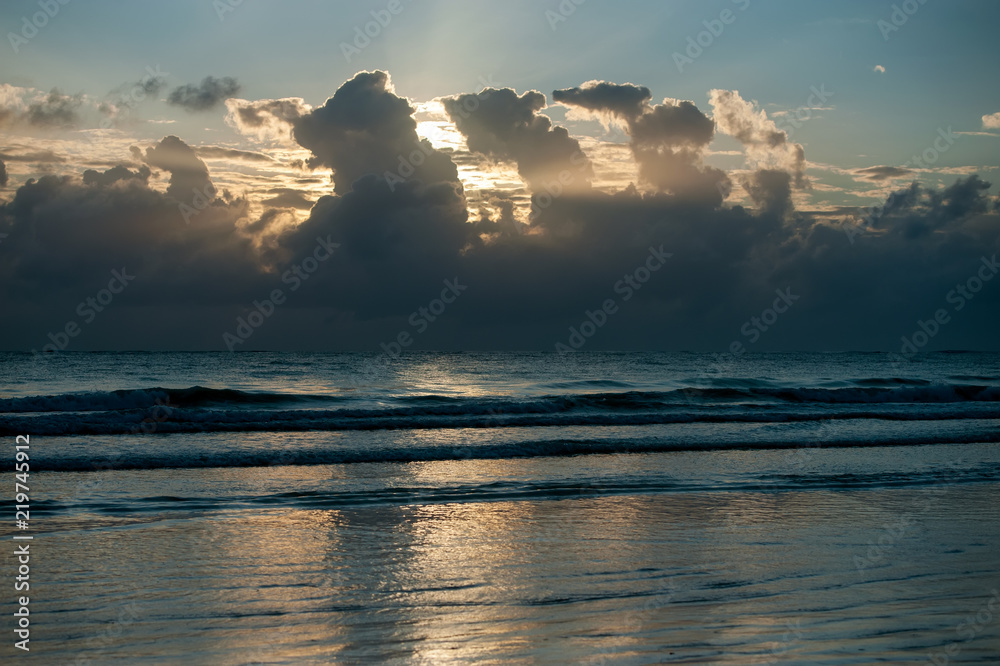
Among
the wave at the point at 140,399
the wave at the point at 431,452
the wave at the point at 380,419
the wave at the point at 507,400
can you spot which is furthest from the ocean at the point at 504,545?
the wave at the point at 140,399

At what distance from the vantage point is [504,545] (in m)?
8.99

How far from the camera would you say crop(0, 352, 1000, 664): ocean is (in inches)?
235

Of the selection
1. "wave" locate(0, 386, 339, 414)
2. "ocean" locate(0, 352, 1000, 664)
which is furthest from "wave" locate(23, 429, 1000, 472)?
"wave" locate(0, 386, 339, 414)

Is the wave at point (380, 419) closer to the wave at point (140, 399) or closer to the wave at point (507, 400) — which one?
the wave at point (507, 400)

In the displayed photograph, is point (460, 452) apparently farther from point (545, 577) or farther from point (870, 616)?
point (870, 616)

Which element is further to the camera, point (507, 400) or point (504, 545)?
point (507, 400)

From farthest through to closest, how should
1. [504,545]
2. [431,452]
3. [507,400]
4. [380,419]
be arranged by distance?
[507,400] < [380,419] < [431,452] < [504,545]

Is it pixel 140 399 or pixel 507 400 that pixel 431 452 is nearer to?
pixel 507 400

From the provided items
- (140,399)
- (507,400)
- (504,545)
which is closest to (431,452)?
(504,545)

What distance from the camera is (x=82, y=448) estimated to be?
16938 millimetres

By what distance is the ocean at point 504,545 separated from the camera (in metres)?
5.96

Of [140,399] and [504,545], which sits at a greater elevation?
[504,545]

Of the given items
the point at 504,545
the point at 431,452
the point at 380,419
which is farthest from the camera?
the point at 380,419

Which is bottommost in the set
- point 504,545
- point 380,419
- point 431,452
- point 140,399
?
point 140,399
